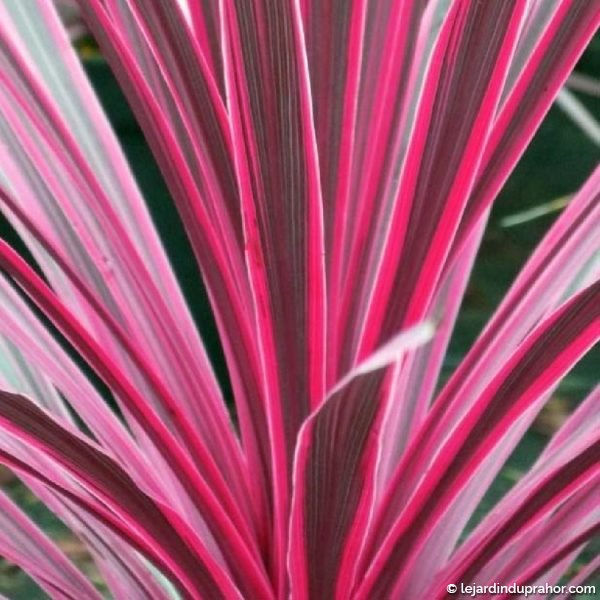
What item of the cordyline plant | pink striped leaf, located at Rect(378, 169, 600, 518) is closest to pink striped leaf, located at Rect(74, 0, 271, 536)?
the cordyline plant

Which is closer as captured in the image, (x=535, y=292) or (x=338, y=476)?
(x=338, y=476)

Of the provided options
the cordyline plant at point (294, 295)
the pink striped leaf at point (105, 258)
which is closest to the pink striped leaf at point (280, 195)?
the cordyline plant at point (294, 295)

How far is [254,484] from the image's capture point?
543 millimetres

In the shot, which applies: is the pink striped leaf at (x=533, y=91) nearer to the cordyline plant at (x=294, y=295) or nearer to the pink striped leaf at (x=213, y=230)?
the cordyline plant at (x=294, y=295)

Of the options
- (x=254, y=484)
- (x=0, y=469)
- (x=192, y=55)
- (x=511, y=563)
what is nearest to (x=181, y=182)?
(x=192, y=55)

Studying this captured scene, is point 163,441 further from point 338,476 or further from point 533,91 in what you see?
point 533,91

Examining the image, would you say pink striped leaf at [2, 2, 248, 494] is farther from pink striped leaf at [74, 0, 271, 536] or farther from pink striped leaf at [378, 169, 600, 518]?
pink striped leaf at [378, 169, 600, 518]

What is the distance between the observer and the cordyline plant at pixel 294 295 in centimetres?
41

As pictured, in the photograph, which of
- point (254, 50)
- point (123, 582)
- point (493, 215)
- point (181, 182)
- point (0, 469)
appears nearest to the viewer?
point (254, 50)

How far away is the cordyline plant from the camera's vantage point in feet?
1.34

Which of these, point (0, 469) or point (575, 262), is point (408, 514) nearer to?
point (575, 262)

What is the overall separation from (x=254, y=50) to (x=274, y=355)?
0.15 meters

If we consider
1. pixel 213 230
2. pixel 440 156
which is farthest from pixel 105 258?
pixel 440 156

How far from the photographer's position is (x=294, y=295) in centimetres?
43
